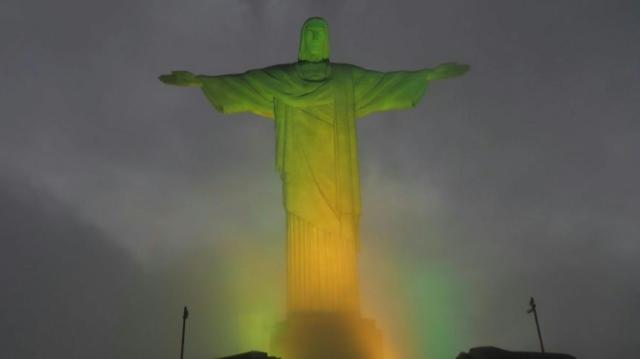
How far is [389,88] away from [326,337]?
5369 millimetres

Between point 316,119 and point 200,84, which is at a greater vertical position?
point 200,84

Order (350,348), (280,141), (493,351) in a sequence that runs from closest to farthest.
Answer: (493,351) → (350,348) → (280,141)

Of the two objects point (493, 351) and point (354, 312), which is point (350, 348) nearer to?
point (354, 312)

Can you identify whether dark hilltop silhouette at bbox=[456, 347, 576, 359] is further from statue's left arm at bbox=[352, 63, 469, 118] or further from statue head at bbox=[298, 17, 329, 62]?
statue head at bbox=[298, 17, 329, 62]

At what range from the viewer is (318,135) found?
40.9 feet

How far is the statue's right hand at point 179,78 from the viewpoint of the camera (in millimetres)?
12320

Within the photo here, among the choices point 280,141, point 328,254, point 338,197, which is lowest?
point 328,254

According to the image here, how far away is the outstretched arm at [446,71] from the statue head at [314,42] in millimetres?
2180

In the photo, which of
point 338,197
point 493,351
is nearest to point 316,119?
point 338,197

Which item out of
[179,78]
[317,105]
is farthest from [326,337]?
[179,78]

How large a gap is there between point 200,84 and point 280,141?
2.05 meters

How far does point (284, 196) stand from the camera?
12.2 meters

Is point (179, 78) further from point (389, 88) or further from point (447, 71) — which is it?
point (447, 71)

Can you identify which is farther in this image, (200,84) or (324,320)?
(200,84)
